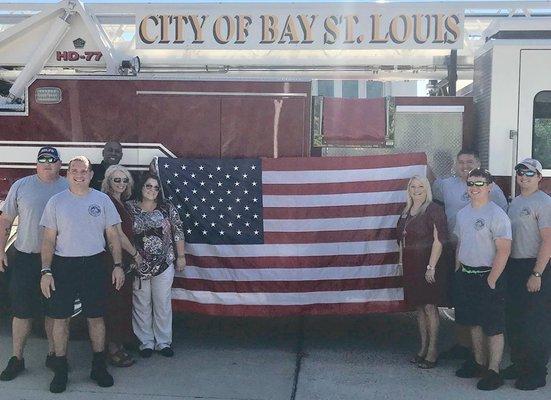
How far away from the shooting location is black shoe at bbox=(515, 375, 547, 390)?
15.8 ft

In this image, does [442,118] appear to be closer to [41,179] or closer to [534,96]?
[534,96]

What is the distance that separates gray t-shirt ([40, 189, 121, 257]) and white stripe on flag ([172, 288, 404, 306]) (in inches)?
50.1

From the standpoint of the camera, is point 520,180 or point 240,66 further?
point 240,66

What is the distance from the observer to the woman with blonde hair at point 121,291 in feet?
16.9

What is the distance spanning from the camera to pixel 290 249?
5652 millimetres

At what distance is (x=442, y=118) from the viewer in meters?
5.82

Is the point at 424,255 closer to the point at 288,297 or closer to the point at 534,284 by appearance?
the point at 534,284

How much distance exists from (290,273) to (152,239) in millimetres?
1220

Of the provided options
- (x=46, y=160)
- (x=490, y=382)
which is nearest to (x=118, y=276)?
(x=46, y=160)

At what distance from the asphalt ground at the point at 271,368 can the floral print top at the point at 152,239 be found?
30.7 inches

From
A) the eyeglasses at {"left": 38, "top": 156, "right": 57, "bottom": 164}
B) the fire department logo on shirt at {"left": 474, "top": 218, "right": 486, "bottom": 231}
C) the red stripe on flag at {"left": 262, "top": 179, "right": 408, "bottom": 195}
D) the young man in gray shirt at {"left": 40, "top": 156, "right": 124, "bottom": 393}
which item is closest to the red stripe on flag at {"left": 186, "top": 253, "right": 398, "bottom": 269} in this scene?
the red stripe on flag at {"left": 262, "top": 179, "right": 408, "bottom": 195}

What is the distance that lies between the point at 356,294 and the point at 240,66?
8.84 ft

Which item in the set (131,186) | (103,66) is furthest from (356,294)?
(103,66)

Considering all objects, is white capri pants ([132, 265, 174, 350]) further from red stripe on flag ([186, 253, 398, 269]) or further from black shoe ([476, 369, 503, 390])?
black shoe ([476, 369, 503, 390])
